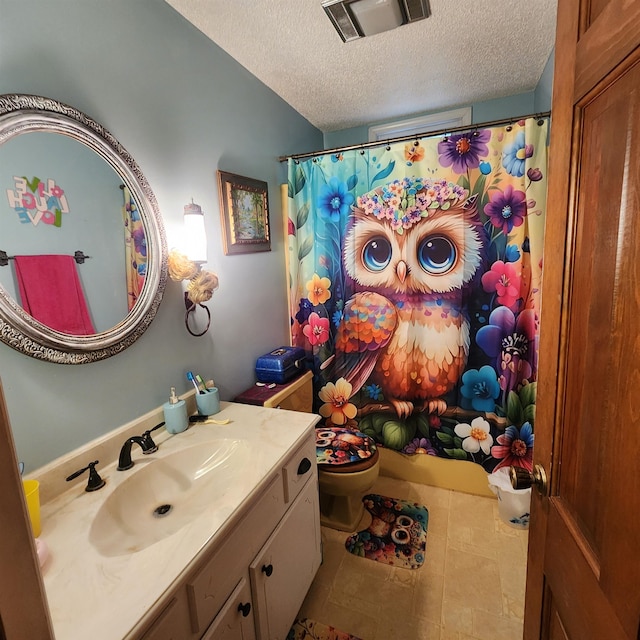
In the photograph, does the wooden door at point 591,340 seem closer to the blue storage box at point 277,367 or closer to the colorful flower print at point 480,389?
the colorful flower print at point 480,389

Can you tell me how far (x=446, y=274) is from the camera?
1912 millimetres

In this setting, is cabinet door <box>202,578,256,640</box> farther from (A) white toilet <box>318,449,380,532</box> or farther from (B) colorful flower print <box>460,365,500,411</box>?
(B) colorful flower print <box>460,365,500,411</box>

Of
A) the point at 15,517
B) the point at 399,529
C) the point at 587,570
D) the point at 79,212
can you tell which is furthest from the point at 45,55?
the point at 399,529

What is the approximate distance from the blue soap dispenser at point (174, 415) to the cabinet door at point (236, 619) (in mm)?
573

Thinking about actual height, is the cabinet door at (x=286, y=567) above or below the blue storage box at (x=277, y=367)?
below

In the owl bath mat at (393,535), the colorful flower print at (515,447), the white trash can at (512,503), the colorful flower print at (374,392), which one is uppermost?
the colorful flower print at (374,392)

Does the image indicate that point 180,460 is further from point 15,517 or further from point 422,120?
point 422,120

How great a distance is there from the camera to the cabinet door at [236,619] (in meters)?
0.86

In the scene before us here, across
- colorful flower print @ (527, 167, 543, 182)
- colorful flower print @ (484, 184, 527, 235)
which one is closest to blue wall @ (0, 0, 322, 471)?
colorful flower print @ (484, 184, 527, 235)

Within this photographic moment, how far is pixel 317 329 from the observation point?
7.27ft

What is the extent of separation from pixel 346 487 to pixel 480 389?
917 mm

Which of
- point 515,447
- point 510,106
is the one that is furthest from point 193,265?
point 510,106

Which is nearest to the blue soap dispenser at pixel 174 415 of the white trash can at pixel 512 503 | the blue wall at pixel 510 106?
the white trash can at pixel 512 503

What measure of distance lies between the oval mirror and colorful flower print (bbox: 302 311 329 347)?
1.08 meters
